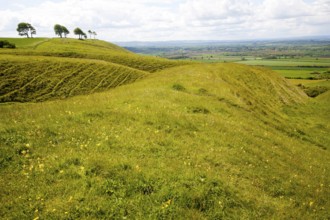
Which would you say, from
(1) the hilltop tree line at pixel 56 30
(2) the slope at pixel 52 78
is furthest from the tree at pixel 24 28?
(2) the slope at pixel 52 78

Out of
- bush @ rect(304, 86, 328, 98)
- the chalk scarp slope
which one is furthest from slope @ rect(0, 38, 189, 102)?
bush @ rect(304, 86, 328, 98)

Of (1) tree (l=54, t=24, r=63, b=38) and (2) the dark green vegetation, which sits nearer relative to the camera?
(2) the dark green vegetation

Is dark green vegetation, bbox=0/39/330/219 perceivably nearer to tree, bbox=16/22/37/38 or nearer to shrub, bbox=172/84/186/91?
shrub, bbox=172/84/186/91

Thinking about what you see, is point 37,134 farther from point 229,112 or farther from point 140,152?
point 229,112

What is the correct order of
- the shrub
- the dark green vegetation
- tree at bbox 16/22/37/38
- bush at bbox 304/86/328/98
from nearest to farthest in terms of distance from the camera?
the dark green vegetation < the shrub < bush at bbox 304/86/328/98 < tree at bbox 16/22/37/38

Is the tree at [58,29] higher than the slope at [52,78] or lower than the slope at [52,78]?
higher

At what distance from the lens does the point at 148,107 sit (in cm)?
1766

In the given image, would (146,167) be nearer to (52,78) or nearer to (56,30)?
(52,78)

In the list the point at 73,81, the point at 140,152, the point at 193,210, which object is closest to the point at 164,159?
the point at 140,152

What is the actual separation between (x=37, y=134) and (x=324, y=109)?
43889 mm

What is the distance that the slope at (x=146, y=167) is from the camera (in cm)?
822

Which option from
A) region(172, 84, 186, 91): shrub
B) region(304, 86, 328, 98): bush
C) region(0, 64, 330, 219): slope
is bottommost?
region(304, 86, 328, 98): bush

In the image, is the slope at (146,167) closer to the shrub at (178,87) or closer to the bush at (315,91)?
the shrub at (178,87)

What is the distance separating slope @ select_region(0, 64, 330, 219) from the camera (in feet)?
27.0
